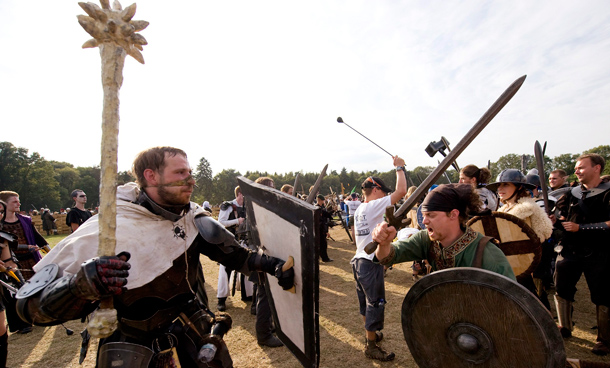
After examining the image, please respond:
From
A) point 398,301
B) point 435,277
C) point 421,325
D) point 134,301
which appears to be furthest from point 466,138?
point 398,301

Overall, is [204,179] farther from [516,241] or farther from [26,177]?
[516,241]

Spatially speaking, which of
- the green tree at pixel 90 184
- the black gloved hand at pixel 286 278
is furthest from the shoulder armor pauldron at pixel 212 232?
the green tree at pixel 90 184

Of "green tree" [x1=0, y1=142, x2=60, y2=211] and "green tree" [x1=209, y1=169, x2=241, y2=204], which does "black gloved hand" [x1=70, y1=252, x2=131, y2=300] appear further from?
"green tree" [x1=0, y1=142, x2=60, y2=211]

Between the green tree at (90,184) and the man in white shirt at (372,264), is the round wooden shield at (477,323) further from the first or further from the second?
the green tree at (90,184)

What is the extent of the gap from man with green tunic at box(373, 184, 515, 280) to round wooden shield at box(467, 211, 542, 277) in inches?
26.6

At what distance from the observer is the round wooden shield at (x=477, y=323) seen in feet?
4.69

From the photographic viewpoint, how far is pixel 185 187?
198cm

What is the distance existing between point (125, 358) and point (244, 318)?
3.67 meters

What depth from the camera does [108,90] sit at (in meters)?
1.30

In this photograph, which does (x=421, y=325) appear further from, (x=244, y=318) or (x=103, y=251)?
(x=244, y=318)

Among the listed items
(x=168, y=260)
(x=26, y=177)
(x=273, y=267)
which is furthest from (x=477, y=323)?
(x=26, y=177)

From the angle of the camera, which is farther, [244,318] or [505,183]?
[244,318]

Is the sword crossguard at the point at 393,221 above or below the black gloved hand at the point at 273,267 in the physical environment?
above

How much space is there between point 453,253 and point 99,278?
2018 millimetres
